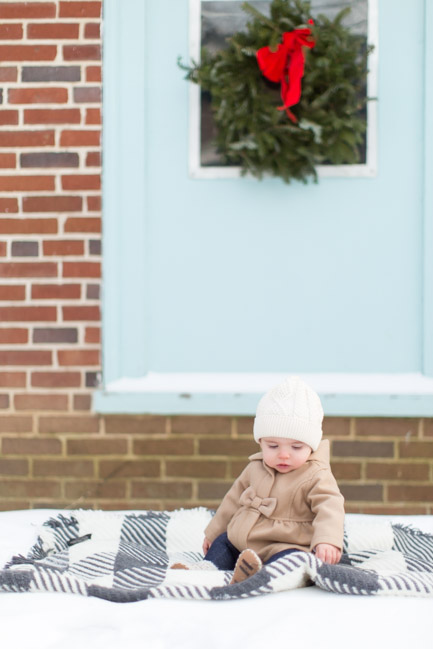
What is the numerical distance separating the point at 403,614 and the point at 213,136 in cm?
262

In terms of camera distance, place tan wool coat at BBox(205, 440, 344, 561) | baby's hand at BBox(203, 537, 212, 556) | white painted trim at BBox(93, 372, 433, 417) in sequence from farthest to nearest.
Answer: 1. white painted trim at BBox(93, 372, 433, 417)
2. baby's hand at BBox(203, 537, 212, 556)
3. tan wool coat at BBox(205, 440, 344, 561)

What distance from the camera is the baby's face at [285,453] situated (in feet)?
7.74

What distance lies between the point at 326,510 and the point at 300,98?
212 cm

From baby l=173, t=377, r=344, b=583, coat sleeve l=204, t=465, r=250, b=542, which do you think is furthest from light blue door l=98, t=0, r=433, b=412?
baby l=173, t=377, r=344, b=583

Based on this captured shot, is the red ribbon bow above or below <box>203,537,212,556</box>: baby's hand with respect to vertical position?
above

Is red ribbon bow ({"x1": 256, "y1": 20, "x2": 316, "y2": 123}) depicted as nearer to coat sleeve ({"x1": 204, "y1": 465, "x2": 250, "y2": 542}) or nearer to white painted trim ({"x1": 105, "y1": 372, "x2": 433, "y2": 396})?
white painted trim ({"x1": 105, "y1": 372, "x2": 433, "y2": 396})

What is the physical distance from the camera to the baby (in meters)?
2.32

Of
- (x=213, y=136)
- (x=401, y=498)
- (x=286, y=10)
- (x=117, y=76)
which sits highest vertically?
(x=286, y=10)

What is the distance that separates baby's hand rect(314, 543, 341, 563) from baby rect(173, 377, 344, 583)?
100 millimetres

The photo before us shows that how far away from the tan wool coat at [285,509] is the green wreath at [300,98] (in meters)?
1.69

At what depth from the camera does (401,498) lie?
368cm

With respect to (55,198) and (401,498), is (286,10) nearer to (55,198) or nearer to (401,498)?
(55,198)

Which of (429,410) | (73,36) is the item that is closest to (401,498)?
A: (429,410)

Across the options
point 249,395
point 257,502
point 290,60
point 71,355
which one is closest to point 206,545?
point 257,502
